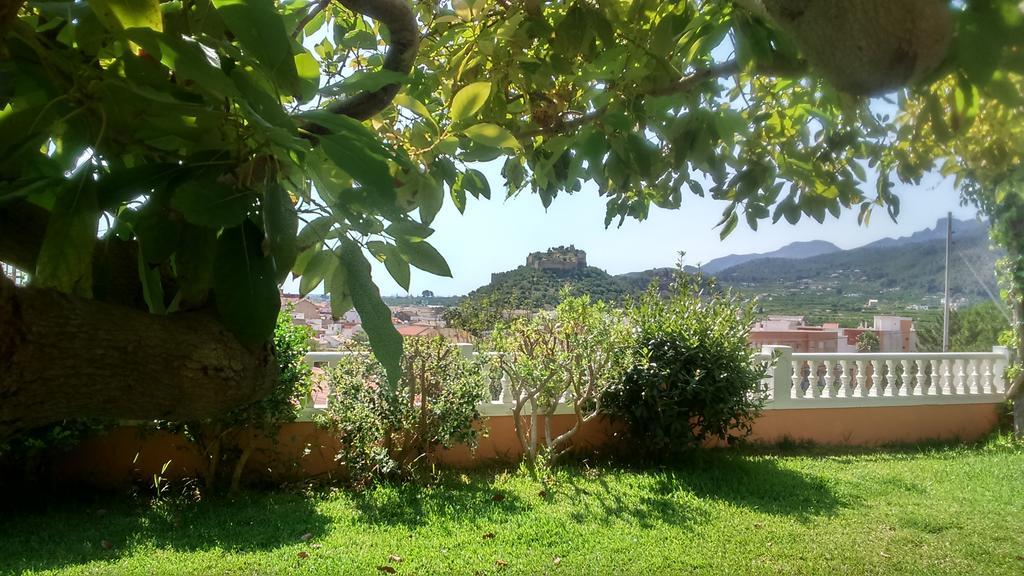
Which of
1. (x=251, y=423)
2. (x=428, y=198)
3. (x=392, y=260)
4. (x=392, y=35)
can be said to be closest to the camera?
(x=392, y=260)

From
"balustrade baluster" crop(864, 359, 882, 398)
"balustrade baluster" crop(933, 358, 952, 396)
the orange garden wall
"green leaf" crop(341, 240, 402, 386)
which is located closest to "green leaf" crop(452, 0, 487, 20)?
"green leaf" crop(341, 240, 402, 386)

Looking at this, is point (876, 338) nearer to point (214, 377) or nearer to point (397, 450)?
point (397, 450)

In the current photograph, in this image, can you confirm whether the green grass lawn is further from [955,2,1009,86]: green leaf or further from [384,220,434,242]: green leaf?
[955,2,1009,86]: green leaf

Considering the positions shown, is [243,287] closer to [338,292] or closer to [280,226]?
[280,226]

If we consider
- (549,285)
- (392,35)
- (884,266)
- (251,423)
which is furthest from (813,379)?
(392,35)

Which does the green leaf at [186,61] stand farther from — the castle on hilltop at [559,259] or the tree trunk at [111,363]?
the castle on hilltop at [559,259]

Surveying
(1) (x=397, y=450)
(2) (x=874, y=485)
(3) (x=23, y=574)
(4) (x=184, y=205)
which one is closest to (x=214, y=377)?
(4) (x=184, y=205)

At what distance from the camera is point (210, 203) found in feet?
1.71

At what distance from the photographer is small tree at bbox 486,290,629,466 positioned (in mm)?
4305

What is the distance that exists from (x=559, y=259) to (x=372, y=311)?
3.60 m

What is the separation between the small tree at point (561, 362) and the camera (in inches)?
169

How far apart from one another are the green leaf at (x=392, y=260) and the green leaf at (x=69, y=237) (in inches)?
9.3

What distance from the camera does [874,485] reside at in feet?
13.4

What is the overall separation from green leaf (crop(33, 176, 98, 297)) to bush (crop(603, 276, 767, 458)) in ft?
12.9
